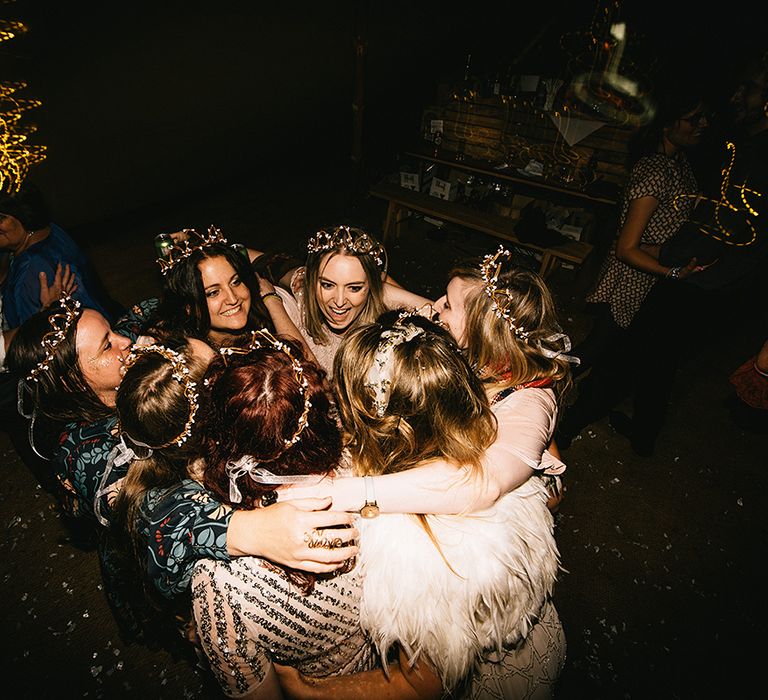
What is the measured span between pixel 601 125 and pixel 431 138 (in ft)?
7.89

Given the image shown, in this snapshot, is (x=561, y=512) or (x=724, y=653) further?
(x=561, y=512)

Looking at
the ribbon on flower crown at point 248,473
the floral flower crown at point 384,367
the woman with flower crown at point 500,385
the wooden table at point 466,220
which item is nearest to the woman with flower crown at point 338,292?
the woman with flower crown at point 500,385

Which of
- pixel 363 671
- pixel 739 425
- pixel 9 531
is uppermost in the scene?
pixel 363 671

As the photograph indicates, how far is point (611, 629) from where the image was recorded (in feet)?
7.43

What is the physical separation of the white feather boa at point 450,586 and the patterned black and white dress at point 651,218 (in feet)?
6.93

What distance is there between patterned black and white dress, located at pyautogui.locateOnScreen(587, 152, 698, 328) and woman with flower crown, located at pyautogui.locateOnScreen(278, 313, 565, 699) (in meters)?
1.83

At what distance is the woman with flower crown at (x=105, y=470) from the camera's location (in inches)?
42.9

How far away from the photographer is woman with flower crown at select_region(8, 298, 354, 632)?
109 cm

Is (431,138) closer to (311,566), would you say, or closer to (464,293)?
(464,293)

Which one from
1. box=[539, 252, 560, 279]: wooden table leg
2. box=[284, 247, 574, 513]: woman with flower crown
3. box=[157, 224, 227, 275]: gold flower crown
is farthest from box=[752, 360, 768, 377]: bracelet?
box=[157, 224, 227, 275]: gold flower crown

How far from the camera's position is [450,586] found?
1.14 m

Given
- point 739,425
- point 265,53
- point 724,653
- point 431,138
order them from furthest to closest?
point 265,53 → point 431,138 → point 739,425 → point 724,653

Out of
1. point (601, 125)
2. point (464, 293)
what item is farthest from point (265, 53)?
point (464, 293)

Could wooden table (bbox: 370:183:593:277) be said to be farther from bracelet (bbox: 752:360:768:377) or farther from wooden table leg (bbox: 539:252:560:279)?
bracelet (bbox: 752:360:768:377)
